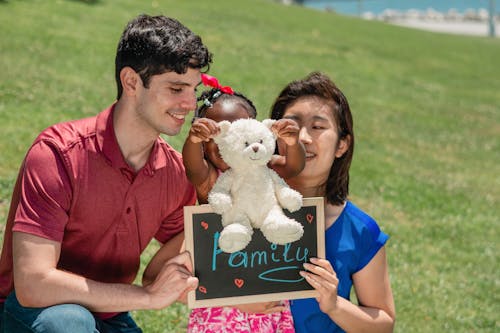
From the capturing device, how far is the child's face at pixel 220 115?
2.84 m

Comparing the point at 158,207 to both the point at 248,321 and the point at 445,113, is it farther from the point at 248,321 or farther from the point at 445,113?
the point at 445,113

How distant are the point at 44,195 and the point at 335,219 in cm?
136

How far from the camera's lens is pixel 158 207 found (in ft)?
10.5

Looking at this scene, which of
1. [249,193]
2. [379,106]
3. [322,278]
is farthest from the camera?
[379,106]

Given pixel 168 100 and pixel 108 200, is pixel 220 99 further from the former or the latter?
pixel 108 200

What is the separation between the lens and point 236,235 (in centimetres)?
260

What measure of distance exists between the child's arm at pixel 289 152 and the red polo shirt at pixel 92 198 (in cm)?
60

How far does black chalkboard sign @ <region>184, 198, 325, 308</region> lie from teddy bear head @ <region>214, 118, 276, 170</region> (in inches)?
10.4

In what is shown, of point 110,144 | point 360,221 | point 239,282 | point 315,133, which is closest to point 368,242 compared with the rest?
point 360,221

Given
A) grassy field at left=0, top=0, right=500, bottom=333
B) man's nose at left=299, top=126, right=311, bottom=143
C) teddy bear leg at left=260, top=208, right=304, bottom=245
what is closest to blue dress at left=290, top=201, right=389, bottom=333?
man's nose at left=299, top=126, right=311, bottom=143

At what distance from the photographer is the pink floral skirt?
120 inches

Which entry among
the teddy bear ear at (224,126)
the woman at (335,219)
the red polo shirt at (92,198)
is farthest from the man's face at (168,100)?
the woman at (335,219)

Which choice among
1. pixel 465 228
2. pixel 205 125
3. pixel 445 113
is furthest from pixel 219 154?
pixel 445 113

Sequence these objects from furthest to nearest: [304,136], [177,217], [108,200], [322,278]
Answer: [177,217] → [304,136] → [108,200] → [322,278]
